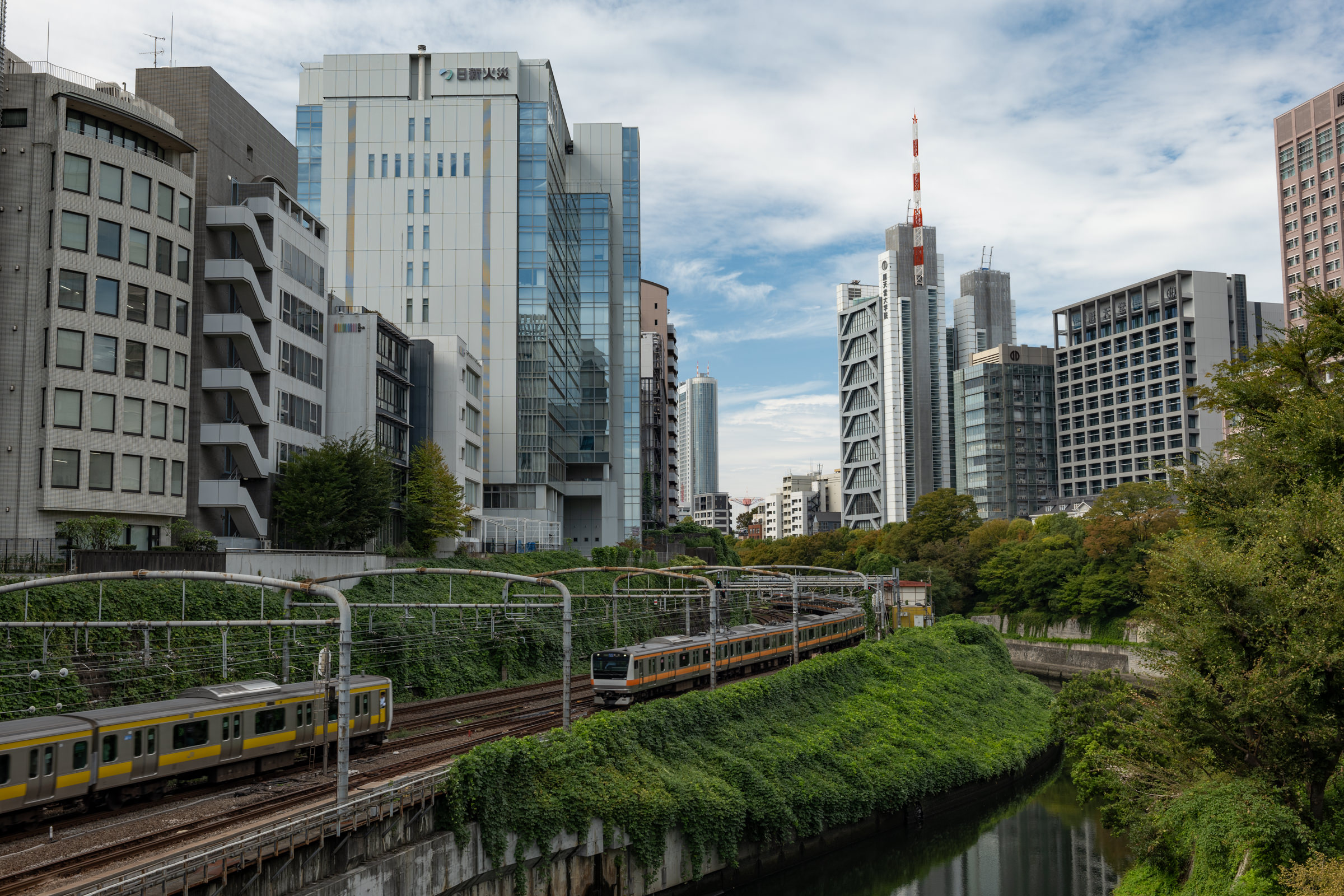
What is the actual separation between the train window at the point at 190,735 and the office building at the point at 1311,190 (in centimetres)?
12454

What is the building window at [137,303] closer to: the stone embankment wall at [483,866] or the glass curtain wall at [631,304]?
the stone embankment wall at [483,866]

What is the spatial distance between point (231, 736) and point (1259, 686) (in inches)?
942

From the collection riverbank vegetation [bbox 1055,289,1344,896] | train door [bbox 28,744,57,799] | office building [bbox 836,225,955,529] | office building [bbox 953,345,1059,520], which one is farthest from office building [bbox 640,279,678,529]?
train door [bbox 28,744,57,799]

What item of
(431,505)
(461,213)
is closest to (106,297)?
(431,505)

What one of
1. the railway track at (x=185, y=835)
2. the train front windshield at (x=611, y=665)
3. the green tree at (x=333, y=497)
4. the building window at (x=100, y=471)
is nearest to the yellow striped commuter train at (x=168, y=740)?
the railway track at (x=185, y=835)

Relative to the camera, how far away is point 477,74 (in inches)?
3329

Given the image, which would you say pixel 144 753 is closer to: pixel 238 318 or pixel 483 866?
pixel 483 866

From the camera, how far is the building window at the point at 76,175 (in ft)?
131

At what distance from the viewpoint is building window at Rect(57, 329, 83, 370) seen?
130 feet

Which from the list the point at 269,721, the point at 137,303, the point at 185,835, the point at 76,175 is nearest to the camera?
the point at 185,835

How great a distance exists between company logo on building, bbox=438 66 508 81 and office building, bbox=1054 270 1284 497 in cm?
9715

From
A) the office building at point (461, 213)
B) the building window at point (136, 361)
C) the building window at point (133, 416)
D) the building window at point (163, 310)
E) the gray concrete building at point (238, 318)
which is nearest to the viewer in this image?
the building window at point (133, 416)

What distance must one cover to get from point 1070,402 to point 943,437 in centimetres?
3244

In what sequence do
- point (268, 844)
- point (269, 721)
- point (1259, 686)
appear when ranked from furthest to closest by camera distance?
point (269, 721) → point (1259, 686) → point (268, 844)
